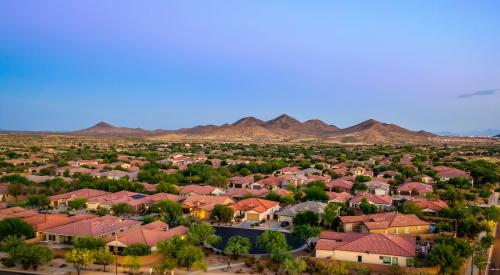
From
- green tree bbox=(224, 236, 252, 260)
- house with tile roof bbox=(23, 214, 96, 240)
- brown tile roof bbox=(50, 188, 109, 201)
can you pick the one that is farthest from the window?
brown tile roof bbox=(50, 188, 109, 201)

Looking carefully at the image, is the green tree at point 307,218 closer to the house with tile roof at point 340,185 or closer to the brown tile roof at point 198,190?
the brown tile roof at point 198,190

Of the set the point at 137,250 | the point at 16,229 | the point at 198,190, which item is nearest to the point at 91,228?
the point at 16,229

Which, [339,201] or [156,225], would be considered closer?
[156,225]

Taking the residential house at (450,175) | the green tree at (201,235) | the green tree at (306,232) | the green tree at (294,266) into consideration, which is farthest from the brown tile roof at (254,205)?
the residential house at (450,175)

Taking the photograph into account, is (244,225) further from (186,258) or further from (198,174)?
(198,174)

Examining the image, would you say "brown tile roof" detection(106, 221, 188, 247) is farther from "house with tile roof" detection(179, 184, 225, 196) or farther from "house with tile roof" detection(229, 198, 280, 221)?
"house with tile roof" detection(179, 184, 225, 196)

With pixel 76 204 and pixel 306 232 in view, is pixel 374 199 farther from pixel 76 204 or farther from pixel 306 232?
pixel 76 204

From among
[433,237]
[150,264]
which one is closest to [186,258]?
[150,264]
